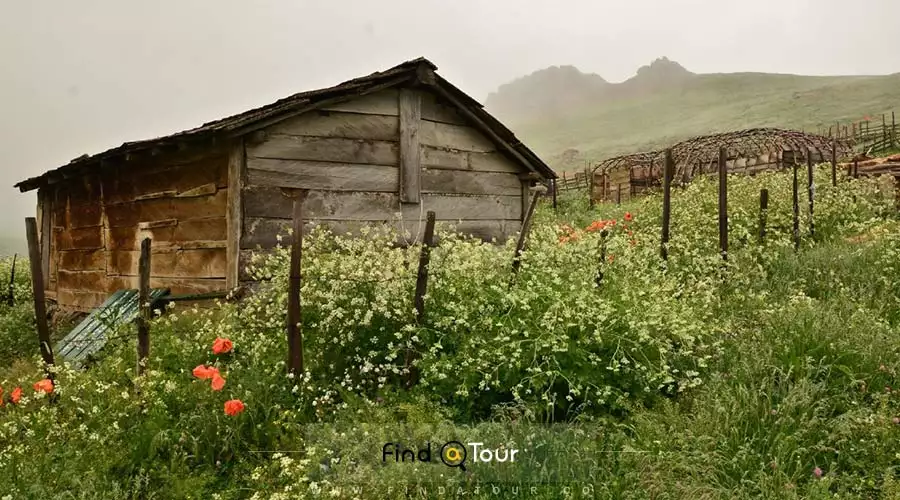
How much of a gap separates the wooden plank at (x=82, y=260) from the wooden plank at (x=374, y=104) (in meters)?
5.73

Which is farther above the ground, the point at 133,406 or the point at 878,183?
the point at 878,183

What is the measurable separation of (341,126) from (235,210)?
78.7 inches

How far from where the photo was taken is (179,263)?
28.0 ft

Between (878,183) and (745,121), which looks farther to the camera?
(745,121)

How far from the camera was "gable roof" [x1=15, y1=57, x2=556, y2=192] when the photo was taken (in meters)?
7.22

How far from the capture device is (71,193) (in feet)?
38.0

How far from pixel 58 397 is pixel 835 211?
37.7 feet

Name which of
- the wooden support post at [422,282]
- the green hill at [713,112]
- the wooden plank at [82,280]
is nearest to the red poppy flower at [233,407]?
the wooden support post at [422,282]

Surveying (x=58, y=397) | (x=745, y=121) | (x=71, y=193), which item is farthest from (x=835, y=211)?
(x=745, y=121)

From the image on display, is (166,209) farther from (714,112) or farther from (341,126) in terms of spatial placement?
(714,112)

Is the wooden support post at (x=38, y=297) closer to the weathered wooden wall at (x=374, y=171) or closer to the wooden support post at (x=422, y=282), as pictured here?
the weathered wooden wall at (x=374, y=171)

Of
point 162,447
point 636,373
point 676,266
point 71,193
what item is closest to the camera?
point 162,447

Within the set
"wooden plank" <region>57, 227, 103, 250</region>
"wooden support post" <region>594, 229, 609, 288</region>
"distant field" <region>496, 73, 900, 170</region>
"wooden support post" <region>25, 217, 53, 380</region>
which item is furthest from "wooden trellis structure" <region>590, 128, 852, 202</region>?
"distant field" <region>496, 73, 900, 170</region>

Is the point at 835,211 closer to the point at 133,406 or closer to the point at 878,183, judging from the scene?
the point at 878,183
